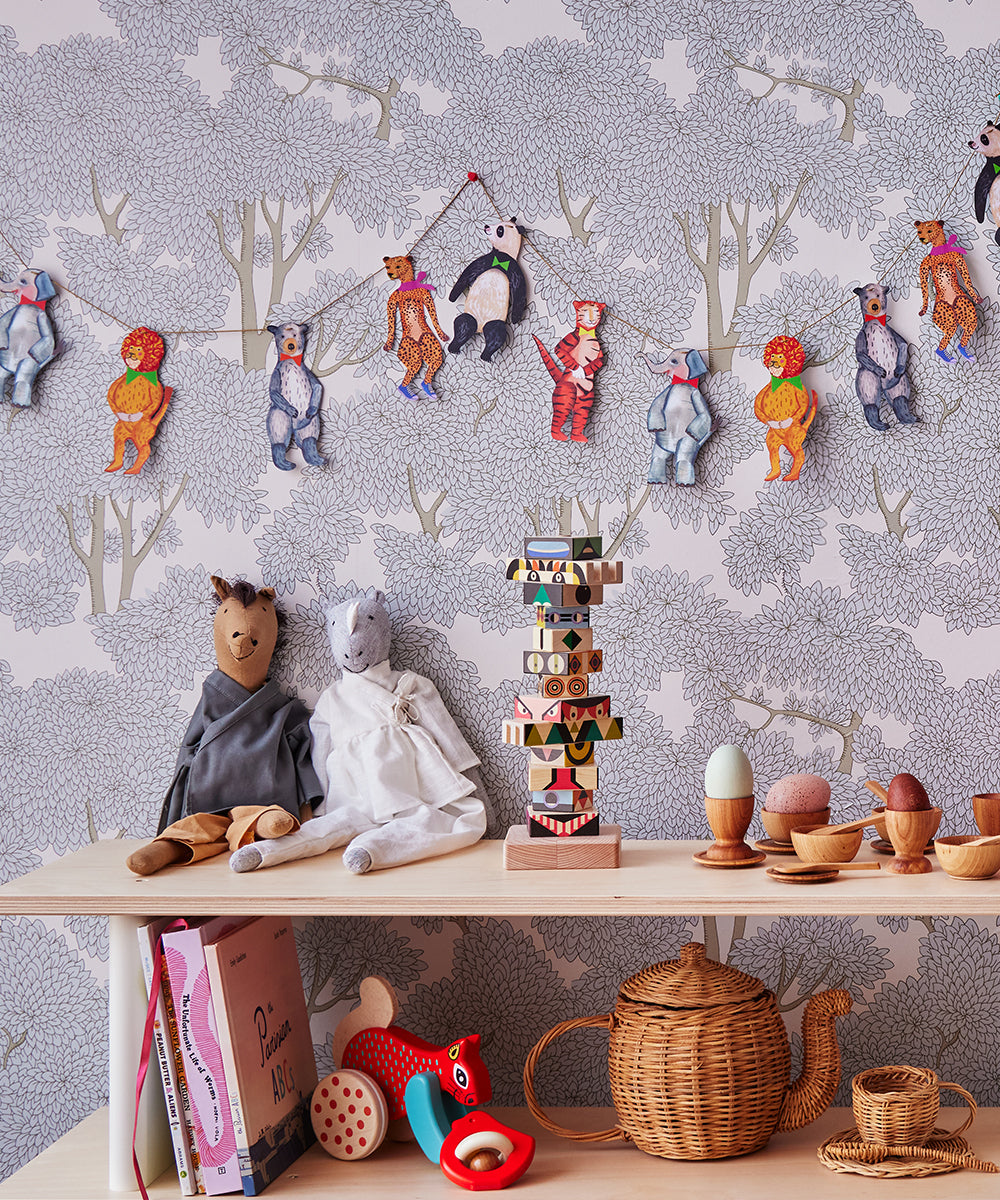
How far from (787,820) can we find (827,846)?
0.29 feet

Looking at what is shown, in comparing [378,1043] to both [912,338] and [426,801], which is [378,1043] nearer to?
[426,801]

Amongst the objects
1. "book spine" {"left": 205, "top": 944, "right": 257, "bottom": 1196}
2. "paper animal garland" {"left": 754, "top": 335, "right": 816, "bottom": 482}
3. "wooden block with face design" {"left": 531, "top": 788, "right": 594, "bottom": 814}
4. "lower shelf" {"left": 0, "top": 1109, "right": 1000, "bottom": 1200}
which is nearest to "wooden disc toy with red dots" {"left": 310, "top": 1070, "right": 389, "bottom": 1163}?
"lower shelf" {"left": 0, "top": 1109, "right": 1000, "bottom": 1200}

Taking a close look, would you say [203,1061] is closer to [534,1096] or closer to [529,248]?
[534,1096]

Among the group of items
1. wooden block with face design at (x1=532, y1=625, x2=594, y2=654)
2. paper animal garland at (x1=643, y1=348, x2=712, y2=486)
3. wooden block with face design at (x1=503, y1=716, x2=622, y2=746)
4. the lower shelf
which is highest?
paper animal garland at (x1=643, y1=348, x2=712, y2=486)

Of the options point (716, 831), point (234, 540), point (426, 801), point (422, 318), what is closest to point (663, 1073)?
point (716, 831)

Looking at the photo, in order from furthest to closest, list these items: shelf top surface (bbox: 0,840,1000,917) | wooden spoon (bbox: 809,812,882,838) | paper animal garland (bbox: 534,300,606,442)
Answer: paper animal garland (bbox: 534,300,606,442)
wooden spoon (bbox: 809,812,882,838)
shelf top surface (bbox: 0,840,1000,917)

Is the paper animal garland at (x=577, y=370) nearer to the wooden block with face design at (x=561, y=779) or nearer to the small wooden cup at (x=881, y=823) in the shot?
the wooden block with face design at (x=561, y=779)

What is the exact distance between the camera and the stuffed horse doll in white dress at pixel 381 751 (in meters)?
1.40

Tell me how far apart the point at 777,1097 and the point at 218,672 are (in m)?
0.88

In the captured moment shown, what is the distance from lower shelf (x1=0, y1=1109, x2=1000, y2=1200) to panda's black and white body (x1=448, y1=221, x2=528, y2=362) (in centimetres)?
102

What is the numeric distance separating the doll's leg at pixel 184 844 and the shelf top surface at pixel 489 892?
0.06 ft

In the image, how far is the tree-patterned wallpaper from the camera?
147cm

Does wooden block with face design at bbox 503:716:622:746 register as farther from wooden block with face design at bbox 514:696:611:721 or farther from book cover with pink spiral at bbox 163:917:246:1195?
book cover with pink spiral at bbox 163:917:246:1195

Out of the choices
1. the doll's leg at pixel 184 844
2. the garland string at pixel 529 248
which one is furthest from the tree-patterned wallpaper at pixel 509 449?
the doll's leg at pixel 184 844
